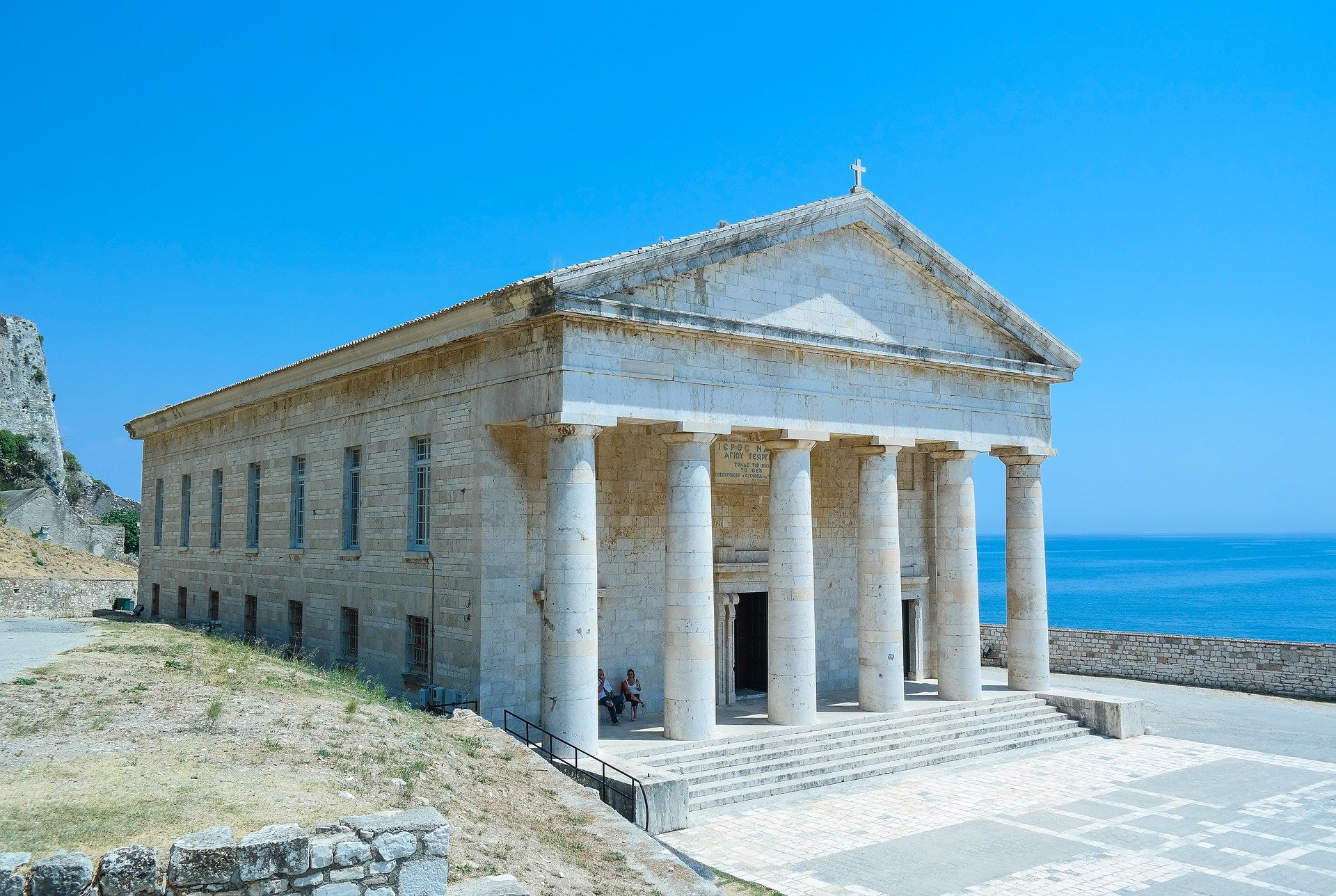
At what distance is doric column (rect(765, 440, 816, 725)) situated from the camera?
1994 centimetres

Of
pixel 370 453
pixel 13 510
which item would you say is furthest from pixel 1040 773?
pixel 13 510

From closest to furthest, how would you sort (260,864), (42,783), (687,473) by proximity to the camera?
(260,864) < (42,783) < (687,473)

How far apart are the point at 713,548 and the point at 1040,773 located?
814 centimetres

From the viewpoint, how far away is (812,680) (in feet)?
66.3

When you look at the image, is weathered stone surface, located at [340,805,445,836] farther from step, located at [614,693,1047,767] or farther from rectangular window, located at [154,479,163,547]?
rectangular window, located at [154,479,163,547]

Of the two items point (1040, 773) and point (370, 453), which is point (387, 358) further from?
point (1040, 773)

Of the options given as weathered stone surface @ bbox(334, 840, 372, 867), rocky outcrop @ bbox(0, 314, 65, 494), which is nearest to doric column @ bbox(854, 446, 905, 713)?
weathered stone surface @ bbox(334, 840, 372, 867)

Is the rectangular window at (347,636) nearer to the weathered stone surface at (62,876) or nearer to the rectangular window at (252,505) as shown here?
the rectangular window at (252,505)

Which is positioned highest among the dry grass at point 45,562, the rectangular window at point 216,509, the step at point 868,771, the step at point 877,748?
the rectangular window at point 216,509

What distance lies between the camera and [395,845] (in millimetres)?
8516

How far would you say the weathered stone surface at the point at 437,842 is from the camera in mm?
8664

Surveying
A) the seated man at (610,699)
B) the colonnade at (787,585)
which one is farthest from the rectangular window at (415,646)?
the colonnade at (787,585)

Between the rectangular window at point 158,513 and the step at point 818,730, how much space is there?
24.7 meters

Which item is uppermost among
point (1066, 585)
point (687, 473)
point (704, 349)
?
point (704, 349)
